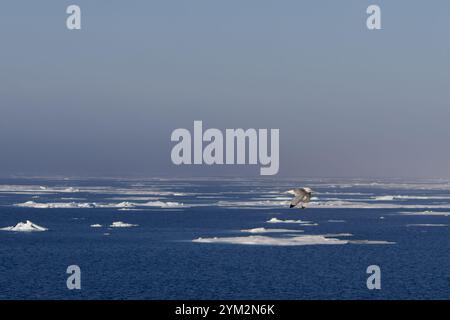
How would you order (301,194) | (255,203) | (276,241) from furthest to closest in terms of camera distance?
1. (255,203)
2. (276,241)
3. (301,194)

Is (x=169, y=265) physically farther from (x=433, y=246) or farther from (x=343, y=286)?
(x=433, y=246)

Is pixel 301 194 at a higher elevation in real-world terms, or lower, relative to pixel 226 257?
higher

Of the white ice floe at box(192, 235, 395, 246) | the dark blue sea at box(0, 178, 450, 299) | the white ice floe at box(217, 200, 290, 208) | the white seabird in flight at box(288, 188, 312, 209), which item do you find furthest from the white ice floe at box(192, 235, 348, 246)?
the white ice floe at box(217, 200, 290, 208)

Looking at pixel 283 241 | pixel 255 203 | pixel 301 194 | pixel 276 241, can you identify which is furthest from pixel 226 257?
pixel 255 203

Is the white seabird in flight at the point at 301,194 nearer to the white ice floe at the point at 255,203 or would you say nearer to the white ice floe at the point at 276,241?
the white ice floe at the point at 276,241

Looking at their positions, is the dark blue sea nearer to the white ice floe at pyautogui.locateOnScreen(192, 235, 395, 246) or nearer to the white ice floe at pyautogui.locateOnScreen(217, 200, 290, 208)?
the white ice floe at pyautogui.locateOnScreen(192, 235, 395, 246)

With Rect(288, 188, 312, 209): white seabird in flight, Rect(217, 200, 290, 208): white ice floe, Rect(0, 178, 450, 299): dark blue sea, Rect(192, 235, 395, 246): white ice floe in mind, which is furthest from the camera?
Rect(217, 200, 290, 208): white ice floe

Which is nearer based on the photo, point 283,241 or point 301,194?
point 301,194

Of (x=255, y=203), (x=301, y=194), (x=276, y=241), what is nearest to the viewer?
(x=301, y=194)

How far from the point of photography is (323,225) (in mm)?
75312

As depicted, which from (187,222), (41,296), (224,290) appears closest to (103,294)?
(41,296)

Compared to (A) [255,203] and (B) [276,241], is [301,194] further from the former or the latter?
(A) [255,203]

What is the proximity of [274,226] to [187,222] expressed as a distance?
12.4 metres
